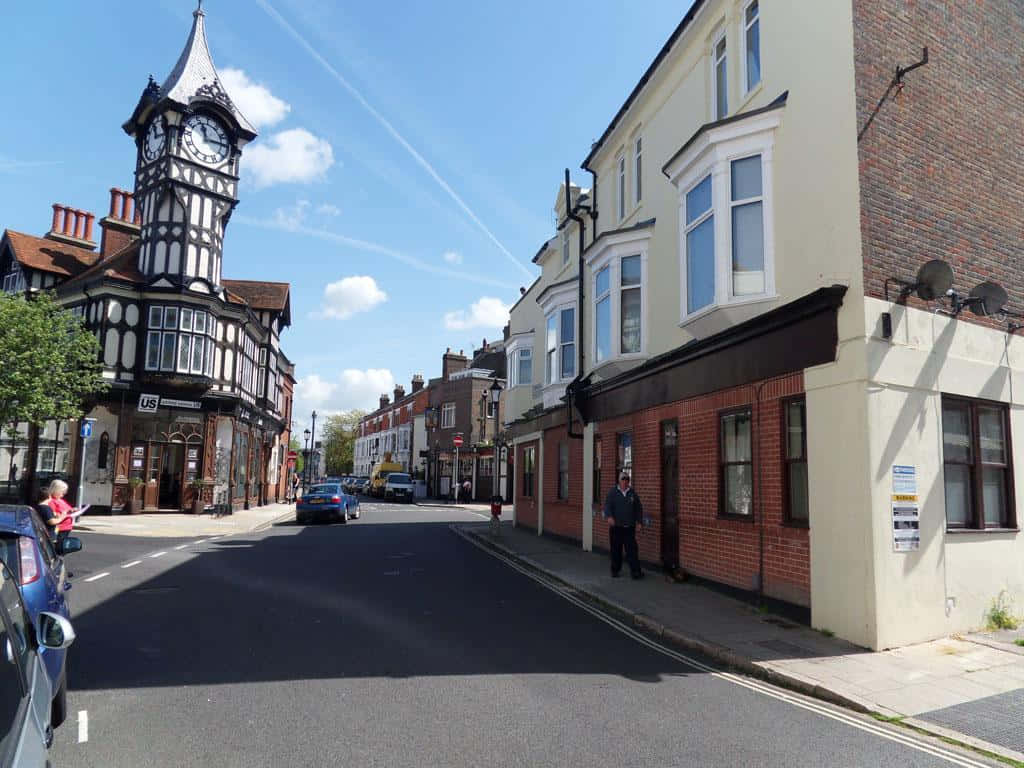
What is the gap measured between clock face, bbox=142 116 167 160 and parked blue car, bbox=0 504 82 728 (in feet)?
88.5

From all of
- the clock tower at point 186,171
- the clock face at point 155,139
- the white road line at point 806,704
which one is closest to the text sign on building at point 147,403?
the clock tower at point 186,171

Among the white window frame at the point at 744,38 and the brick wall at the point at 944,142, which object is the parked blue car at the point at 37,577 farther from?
the white window frame at the point at 744,38

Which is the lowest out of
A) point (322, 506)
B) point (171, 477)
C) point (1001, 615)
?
point (1001, 615)

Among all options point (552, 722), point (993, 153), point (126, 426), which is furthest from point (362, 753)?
point (126, 426)

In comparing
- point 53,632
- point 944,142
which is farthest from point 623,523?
point 53,632

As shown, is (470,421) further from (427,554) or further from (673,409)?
(673,409)

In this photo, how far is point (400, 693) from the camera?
5.87 meters

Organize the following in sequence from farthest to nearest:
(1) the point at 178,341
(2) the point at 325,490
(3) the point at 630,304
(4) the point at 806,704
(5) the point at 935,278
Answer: (2) the point at 325,490, (1) the point at 178,341, (3) the point at 630,304, (5) the point at 935,278, (4) the point at 806,704

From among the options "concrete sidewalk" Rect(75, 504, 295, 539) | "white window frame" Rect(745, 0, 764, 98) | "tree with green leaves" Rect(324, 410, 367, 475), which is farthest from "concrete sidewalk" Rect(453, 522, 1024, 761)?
"tree with green leaves" Rect(324, 410, 367, 475)

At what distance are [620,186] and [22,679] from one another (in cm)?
1563

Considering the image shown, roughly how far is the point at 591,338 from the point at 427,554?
638cm

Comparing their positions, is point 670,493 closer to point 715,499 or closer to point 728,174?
point 715,499

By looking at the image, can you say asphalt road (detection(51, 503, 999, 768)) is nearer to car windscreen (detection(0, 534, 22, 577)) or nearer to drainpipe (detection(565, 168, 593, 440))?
car windscreen (detection(0, 534, 22, 577))

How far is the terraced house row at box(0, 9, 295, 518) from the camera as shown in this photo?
26328 mm
